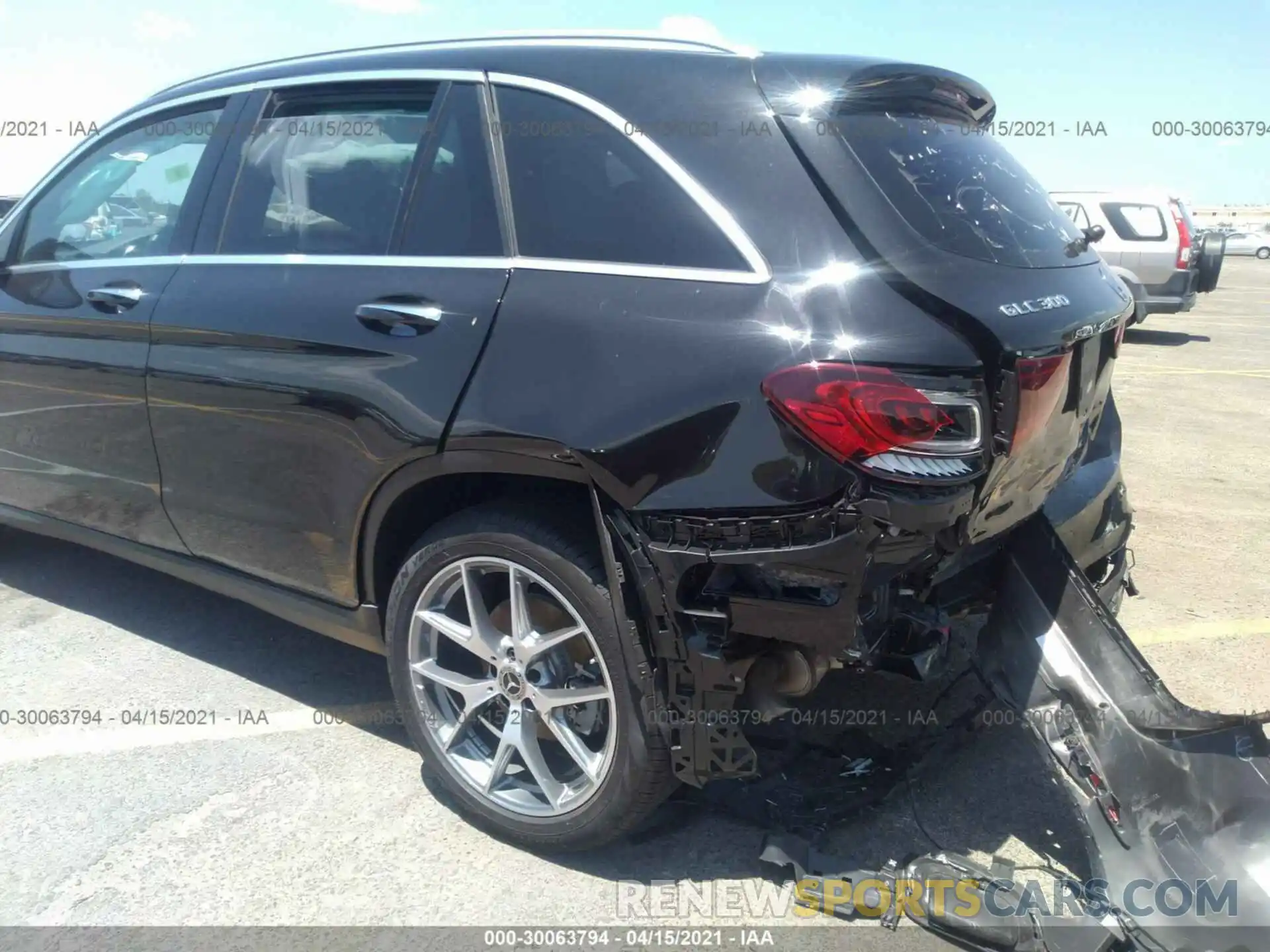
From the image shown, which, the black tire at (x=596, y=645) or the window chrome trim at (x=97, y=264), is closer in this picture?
the black tire at (x=596, y=645)

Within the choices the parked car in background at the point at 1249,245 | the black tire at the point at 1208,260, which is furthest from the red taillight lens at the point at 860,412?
the parked car in background at the point at 1249,245

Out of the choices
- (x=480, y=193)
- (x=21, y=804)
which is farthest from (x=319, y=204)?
(x=21, y=804)

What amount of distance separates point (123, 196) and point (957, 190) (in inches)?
116

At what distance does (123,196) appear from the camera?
12.4ft

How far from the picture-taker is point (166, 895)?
8.64 ft

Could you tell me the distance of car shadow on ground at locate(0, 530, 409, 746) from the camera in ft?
12.2

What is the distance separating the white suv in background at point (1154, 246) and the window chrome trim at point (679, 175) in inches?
494

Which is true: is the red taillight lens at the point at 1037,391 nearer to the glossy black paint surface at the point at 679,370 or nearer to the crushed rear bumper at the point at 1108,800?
the glossy black paint surface at the point at 679,370

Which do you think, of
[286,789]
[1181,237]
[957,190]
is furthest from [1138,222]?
[286,789]

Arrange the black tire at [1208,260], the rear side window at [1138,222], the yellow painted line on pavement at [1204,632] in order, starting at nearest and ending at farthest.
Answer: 1. the yellow painted line on pavement at [1204,632]
2. the rear side window at [1138,222]
3. the black tire at [1208,260]

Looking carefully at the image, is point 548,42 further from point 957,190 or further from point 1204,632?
point 1204,632

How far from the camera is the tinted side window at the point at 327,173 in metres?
2.93

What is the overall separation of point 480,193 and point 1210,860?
2.34 m

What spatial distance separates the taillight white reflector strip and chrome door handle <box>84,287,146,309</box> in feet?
8.25
